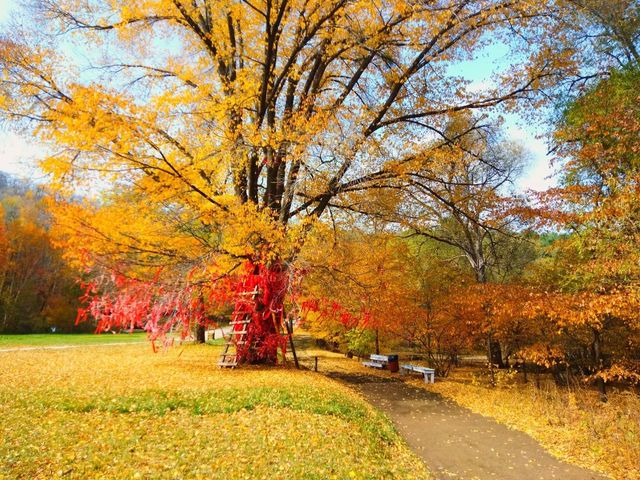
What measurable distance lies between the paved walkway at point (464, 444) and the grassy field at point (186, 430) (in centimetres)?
60

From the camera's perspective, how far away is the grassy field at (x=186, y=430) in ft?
14.4

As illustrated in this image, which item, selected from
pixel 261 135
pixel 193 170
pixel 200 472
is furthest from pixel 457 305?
pixel 200 472

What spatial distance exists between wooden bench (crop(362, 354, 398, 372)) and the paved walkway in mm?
5144

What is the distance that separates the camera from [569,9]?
11.7 metres

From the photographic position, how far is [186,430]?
563 centimetres

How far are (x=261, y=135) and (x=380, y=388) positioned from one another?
8583 millimetres

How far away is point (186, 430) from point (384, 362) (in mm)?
12758

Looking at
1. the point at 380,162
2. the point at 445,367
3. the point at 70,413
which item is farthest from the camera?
the point at 445,367

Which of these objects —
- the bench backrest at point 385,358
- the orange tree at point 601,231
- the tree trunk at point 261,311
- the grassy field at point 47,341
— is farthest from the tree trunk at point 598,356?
the grassy field at point 47,341

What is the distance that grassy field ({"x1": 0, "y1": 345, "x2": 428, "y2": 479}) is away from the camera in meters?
4.39

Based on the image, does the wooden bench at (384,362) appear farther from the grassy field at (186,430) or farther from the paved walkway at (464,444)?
the grassy field at (186,430)

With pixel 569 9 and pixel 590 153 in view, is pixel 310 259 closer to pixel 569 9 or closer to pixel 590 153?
pixel 590 153

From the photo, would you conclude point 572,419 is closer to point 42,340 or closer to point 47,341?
point 47,341

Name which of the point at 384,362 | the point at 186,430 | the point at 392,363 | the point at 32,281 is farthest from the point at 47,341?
the point at 32,281
